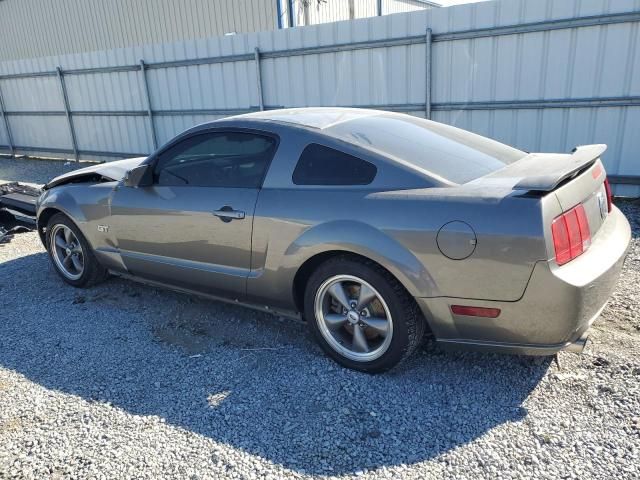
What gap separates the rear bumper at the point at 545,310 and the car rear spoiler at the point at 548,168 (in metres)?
0.39

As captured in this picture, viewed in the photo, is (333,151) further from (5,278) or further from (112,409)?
(5,278)

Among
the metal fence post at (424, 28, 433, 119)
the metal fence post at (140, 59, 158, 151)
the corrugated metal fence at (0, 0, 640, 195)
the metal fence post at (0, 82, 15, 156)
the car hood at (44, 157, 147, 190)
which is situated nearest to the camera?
the car hood at (44, 157, 147, 190)

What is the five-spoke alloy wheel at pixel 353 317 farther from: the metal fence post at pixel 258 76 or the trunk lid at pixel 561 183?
→ the metal fence post at pixel 258 76

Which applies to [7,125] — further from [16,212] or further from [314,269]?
[314,269]

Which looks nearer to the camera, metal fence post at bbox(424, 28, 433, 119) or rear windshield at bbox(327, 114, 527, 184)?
rear windshield at bbox(327, 114, 527, 184)

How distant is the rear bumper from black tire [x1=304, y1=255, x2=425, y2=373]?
11 cm

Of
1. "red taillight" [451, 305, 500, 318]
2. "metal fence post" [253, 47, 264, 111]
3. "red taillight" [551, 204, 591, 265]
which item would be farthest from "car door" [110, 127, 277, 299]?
"metal fence post" [253, 47, 264, 111]

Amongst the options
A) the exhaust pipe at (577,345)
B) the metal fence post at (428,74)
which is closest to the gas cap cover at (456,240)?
the exhaust pipe at (577,345)

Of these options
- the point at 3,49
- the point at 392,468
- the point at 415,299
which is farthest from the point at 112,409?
the point at 3,49

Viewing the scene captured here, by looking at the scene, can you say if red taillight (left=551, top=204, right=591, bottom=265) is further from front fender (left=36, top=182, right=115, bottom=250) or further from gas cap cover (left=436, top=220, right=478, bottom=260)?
front fender (left=36, top=182, right=115, bottom=250)

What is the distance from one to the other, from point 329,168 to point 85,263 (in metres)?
2.69

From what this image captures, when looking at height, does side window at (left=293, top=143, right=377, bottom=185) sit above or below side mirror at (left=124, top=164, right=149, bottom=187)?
above

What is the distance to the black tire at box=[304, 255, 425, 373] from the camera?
2.91 meters

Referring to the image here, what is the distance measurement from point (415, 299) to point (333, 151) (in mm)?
1019
